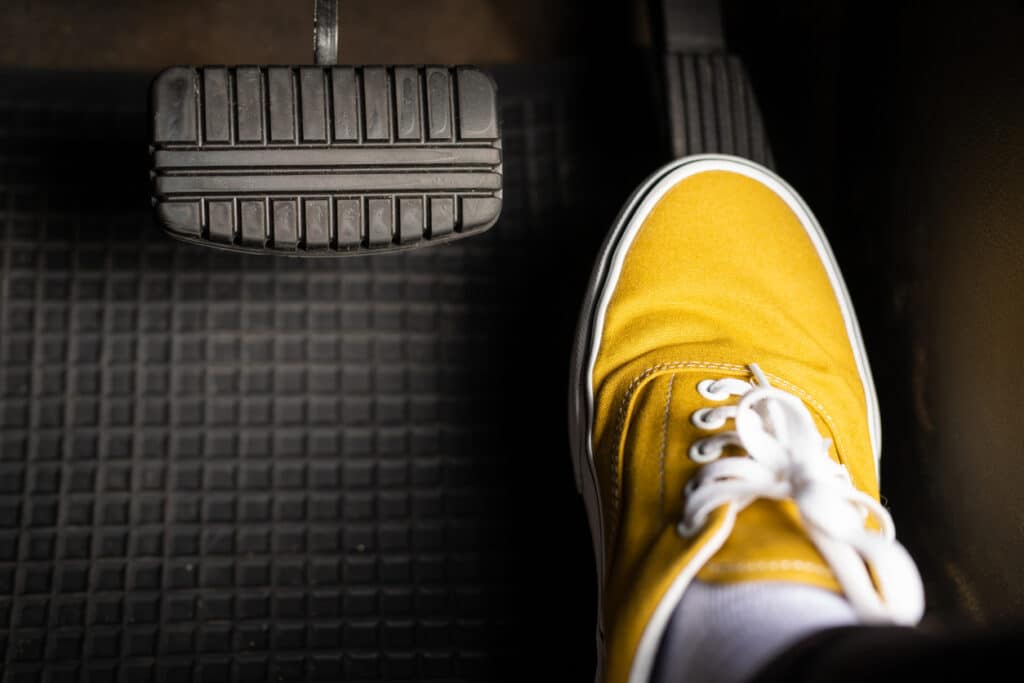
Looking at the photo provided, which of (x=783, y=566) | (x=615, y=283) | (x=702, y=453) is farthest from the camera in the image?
(x=615, y=283)

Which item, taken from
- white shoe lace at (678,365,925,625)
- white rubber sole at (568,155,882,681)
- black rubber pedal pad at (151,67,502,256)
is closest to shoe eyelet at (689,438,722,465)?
white shoe lace at (678,365,925,625)

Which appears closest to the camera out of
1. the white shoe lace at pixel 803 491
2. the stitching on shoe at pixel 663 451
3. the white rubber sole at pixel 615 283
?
the white shoe lace at pixel 803 491

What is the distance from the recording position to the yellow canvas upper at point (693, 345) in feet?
2.18

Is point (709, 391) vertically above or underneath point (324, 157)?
underneath

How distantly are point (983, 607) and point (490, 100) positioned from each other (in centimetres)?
53

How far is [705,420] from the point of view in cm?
68

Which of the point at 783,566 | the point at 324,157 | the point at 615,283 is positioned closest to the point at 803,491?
the point at 783,566

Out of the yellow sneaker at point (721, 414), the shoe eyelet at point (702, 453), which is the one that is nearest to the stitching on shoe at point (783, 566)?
the yellow sneaker at point (721, 414)

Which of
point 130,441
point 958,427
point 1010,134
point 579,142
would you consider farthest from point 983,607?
point 130,441

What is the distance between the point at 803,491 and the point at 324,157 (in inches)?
16.1

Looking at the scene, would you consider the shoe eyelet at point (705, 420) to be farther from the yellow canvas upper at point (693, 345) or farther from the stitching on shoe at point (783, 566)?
the stitching on shoe at point (783, 566)

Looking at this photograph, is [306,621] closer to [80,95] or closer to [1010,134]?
[80,95]

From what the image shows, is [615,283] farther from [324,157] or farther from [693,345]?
[324,157]

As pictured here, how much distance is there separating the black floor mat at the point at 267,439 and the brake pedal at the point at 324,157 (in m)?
0.14
